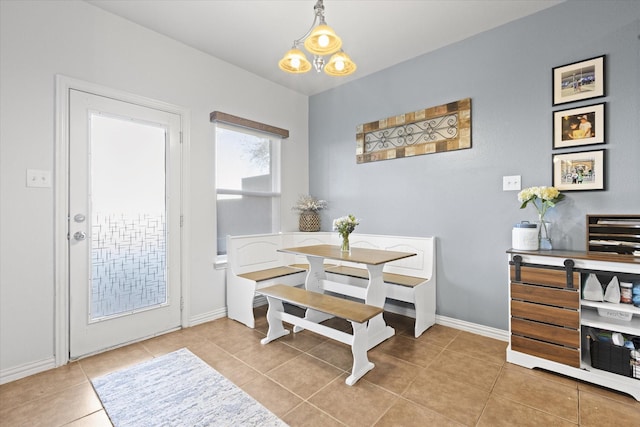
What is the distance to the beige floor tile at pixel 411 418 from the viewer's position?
164cm

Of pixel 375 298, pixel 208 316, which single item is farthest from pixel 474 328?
pixel 208 316

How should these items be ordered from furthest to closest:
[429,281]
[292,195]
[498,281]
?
1. [292,195]
2. [429,281]
3. [498,281]

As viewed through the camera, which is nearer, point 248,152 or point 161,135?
point 161,135

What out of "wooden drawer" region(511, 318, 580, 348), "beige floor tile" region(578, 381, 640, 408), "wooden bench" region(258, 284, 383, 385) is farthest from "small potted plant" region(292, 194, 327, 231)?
"beige floor tile" region(578, 381, 640, 408)

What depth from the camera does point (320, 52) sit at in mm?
1964

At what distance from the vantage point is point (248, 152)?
3.69 metres

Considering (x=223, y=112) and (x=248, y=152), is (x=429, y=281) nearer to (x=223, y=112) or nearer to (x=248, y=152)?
(x=248, y=152)

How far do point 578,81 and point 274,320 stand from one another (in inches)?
124

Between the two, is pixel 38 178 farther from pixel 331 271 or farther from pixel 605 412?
pixel 605 412

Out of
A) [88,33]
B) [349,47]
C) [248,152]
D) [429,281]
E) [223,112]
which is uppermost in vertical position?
[349,47]

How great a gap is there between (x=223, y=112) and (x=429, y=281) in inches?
112

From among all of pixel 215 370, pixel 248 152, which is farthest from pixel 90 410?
pixel 248 152

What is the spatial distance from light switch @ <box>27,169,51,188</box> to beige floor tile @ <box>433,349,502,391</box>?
3.22m

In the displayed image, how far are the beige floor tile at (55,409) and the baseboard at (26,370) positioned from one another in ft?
1.32
